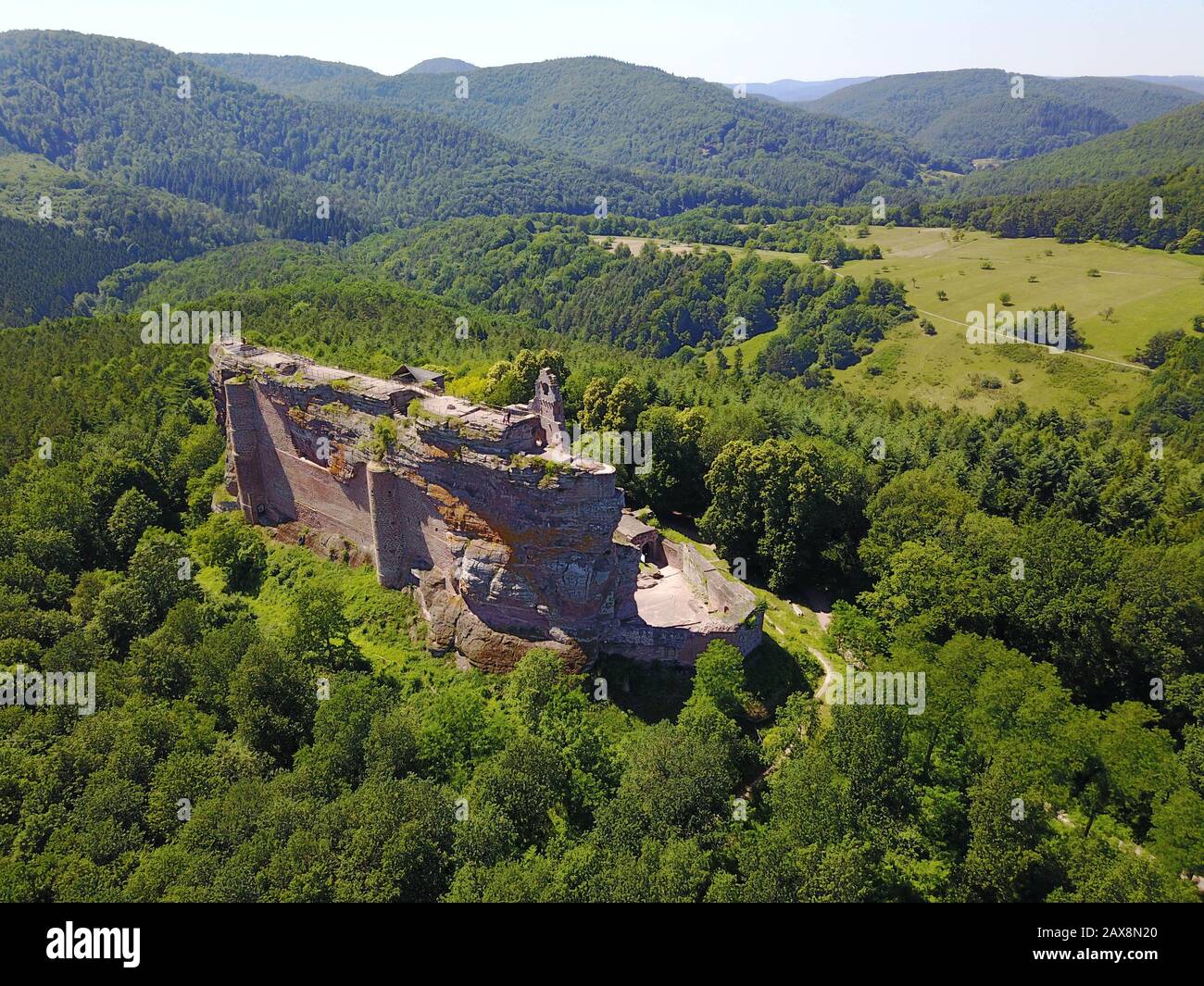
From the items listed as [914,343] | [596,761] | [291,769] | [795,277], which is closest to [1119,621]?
[596,761]

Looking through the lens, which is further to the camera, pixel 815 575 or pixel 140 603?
pixel 815 575

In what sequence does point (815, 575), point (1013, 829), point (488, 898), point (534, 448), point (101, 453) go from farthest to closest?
1. point (101, 453)
2. point (815, 575)
3. point (534, 448)
4. point (1013, 829)
5. point (488, 898)

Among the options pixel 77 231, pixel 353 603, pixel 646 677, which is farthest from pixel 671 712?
pixel 77 231

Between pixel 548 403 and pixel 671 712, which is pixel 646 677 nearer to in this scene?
pixel 671 712

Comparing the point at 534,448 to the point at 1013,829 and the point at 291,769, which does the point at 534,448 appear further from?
the point at 1013,829

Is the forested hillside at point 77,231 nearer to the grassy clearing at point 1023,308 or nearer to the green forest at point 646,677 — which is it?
the green forest at point 646,677

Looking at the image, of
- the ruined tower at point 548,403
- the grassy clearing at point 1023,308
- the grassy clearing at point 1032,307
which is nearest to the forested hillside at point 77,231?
the ruined tower at point 548,403

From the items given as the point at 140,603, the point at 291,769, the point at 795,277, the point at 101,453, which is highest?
the point at 795,277

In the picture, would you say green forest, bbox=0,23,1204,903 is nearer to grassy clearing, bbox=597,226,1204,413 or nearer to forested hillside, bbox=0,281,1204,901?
forested hillside, bbox=0,281,1204,901
